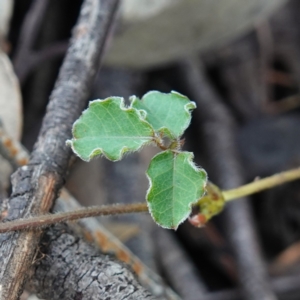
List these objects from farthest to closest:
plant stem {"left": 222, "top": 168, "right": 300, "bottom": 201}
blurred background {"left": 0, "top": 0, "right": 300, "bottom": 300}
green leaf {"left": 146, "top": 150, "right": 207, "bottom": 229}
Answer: blurred background {"left": 0, "top": 0, "right": 300, "bottom": 300}, plant stem {"left": 222, "top": 168, "right": 300, "bottom": 201}, green leaf {"left": 146, "top": 150, "right": 207, "bottom": 229}

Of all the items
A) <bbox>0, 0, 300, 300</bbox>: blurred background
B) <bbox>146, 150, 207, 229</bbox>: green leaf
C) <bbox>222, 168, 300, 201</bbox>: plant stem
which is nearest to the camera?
<bbox>146, 150, 207, 229</bbox>: green leaf

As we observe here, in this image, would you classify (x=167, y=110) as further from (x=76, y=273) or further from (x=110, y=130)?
(x=76, y=273)

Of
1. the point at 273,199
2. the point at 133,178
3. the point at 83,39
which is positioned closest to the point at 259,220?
the point at 273,199

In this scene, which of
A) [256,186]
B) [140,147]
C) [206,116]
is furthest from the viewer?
[206,116]

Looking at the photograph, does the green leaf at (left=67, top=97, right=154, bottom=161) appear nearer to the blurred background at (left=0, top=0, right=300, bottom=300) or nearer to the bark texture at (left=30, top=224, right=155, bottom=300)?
the bark texture at (left=30, top=224, right=155, bottom=300)

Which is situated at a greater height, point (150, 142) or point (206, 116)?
point (150, 142)

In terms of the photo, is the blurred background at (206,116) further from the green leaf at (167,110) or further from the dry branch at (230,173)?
the green leaf at (167,110)

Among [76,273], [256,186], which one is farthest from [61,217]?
[256,186]

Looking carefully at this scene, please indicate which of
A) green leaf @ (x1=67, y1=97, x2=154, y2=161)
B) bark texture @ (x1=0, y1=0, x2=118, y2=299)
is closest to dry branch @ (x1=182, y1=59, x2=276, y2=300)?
bark texture @ (x1=0, y1=0, x2=118, y2=299)
